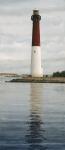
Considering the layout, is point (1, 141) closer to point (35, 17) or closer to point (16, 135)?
point (16, 135)

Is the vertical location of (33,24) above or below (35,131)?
above

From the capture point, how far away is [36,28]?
7481cm

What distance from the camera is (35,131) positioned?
44.3 ft

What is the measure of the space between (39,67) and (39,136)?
203 feet

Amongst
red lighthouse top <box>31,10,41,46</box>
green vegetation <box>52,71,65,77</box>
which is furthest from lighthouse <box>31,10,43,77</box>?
green vegetation <box>52,71,65,77</box>

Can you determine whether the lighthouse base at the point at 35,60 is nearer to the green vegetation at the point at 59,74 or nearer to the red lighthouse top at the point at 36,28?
the red lighthouse top at the point at 36,28

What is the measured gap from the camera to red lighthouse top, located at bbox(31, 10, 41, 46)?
72.5 meters

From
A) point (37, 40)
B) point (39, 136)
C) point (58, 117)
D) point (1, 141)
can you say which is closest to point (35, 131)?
point (39, 136)

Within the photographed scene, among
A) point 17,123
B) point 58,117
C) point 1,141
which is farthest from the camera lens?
point 58,117

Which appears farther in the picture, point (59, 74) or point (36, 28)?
point (59, 74)

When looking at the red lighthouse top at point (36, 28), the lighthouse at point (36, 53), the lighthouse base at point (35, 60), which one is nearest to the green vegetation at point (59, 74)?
the lighthouse at point (36, 53)

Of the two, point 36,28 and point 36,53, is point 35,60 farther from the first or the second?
point 36,28

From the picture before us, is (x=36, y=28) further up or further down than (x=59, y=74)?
further up

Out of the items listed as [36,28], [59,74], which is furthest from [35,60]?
[59,74]
